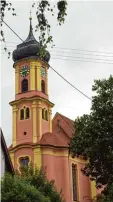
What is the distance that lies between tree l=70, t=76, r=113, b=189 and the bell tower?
15571 mm

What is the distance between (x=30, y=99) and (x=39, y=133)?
3978 millimetres

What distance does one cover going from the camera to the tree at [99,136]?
30.4 metres

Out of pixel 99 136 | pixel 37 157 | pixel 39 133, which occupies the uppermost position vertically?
pixel 39 133

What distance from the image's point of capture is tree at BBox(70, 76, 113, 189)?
30375 millimetres

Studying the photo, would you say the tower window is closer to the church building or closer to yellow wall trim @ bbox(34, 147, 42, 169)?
the church building

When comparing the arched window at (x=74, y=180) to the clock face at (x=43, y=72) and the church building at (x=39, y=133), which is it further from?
the clock face at (x=43, y=72)

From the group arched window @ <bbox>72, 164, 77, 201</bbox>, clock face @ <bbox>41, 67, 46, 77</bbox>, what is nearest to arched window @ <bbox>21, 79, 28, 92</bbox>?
clock face @ <bbox>41, 67, 46, 77</bbox>

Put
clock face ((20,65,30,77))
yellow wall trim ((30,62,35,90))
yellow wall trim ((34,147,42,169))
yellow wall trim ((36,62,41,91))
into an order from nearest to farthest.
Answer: yellow wall trim ((34,147,42,169)) → yellow wall trim ((30,62,35,90)) → yellow wall trim ((36,62,41,91)) → clock face ((20,65,30,77))

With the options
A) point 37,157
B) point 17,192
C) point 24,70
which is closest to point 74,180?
point 37,157

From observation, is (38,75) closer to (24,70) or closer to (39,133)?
(24,70)

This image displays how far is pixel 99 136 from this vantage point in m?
30.8

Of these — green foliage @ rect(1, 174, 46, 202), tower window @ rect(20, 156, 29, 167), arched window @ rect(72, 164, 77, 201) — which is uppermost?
tower window @ rect(20, 156, 29, 167)

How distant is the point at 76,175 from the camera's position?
49000 millimetres

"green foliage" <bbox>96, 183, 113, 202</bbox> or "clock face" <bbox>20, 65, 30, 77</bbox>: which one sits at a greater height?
"clock face" <bbox>20, 65, 30, 77</bbox>
